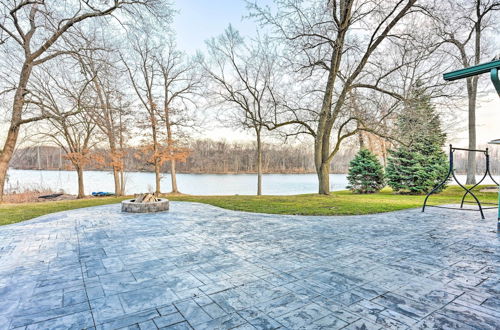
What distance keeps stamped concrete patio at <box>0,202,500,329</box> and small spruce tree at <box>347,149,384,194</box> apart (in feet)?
33.8

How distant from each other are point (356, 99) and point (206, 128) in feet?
28.9

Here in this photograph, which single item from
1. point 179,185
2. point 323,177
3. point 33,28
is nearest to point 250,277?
point 323,177

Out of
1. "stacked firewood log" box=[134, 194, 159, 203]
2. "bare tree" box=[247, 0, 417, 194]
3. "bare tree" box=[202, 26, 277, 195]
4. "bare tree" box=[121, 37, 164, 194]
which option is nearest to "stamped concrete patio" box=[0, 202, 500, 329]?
"stacked firewood log" box=[134, 194, 159, 203]

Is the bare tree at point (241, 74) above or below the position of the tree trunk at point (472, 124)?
above

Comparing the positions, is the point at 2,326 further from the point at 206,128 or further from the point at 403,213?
the point at 206,128

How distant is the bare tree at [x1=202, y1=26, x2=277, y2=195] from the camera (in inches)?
508

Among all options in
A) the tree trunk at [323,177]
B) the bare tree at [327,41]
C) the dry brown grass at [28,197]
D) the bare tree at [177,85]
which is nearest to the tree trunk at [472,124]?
the bare tree at [327,41]

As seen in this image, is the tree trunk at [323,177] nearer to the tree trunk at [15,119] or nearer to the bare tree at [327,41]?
the bare tree at [327,41]

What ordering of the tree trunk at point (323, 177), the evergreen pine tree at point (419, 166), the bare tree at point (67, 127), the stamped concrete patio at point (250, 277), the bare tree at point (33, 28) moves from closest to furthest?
the stamped concrete patio at point (250, 277) → the bare tree at point (33, 28) → the tree trunk at point (323, 177) → the bare tree at point (67, 127) → the evergreen pine tree at point (419, 166)

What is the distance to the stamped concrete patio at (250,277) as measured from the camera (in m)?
1.91

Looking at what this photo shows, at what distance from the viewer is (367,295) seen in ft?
7.34

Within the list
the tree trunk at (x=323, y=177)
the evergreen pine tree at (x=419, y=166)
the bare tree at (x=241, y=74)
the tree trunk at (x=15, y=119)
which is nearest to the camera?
the tree trunk at (x=15, y=119)

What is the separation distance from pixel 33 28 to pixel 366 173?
15.9 metres

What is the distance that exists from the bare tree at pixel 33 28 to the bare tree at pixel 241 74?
5.02m
